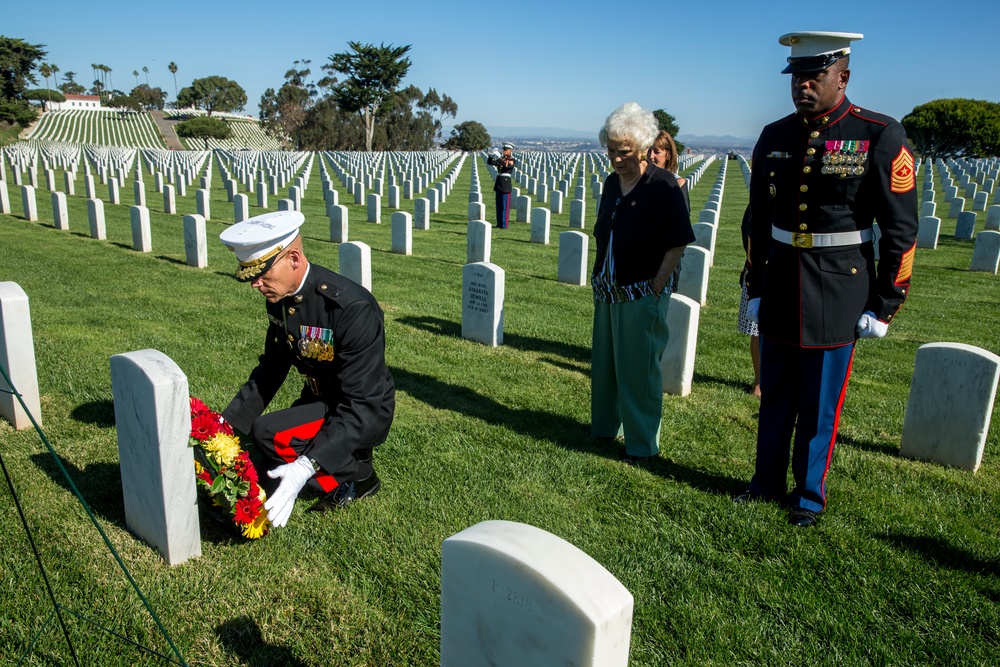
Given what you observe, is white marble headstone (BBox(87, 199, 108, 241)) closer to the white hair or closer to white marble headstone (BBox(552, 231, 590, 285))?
white marble headstone (BBox(552, 231, 590, 285))

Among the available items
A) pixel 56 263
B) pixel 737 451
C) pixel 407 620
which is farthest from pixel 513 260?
pixel 407 620

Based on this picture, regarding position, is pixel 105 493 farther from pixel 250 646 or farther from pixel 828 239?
pixel 828 239

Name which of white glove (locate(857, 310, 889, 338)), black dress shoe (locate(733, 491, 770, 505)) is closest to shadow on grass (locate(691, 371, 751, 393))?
black dress shoe (locate(733, 491, 770, 505))

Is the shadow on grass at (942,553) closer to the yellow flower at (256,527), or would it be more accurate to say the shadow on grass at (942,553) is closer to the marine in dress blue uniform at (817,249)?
the marine in dress blue uniform at (817,249)

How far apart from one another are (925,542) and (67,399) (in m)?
5.53

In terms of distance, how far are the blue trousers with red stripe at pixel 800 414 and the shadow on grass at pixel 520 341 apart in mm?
3073

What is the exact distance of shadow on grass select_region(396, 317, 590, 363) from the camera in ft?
23.6

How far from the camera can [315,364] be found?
3689mm

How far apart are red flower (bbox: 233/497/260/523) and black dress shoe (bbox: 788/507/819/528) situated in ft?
8.81

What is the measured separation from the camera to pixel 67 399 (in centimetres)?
532

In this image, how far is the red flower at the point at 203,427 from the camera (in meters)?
3.22

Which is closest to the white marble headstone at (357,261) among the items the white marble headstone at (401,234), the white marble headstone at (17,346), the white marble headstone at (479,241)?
the white marble headstone at (17,346)

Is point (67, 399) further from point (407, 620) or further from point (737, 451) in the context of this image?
point (737, 451)

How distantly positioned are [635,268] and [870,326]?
134 cm
